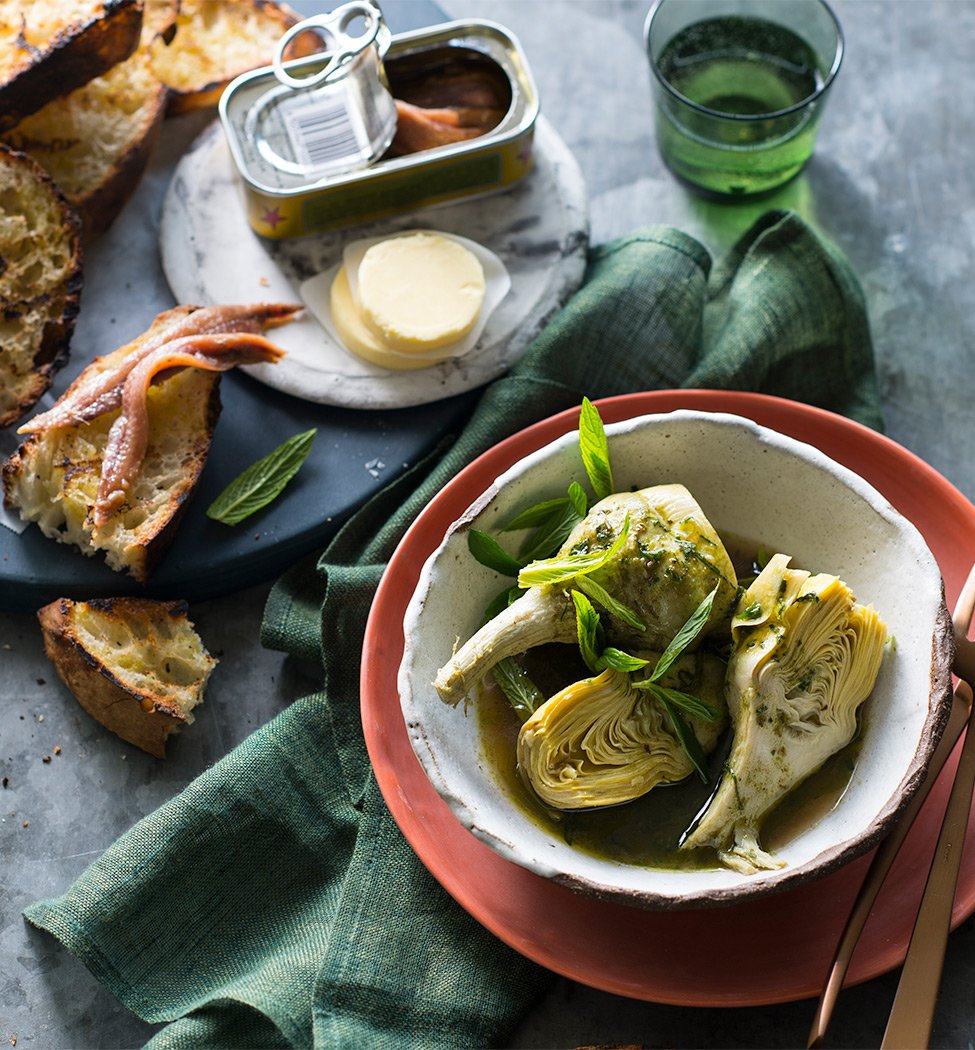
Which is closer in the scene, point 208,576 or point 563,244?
Answer: point 208,576

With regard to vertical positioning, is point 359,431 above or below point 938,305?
above

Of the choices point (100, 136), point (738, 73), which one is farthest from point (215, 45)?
point (738, 73)

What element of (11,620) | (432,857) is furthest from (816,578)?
(11,620)

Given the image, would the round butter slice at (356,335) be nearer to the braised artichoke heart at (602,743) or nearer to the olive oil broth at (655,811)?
the olive oil broth at (655,811)

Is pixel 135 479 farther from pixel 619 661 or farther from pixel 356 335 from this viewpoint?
pixel 619 661

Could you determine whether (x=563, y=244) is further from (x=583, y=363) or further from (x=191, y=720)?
(x=191, y=720)

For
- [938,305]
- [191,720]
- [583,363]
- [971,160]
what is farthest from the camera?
[971,160]

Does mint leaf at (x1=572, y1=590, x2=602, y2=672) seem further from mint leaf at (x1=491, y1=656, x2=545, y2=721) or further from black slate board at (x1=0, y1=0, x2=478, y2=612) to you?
black slate board at (x1=0, y1=0, x2=478, y2=612)

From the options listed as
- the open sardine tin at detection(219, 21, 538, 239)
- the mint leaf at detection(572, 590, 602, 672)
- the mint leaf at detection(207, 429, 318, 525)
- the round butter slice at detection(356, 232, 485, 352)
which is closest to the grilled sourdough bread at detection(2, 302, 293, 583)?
the mint leaf at detection(207, 429, 318, 525)
